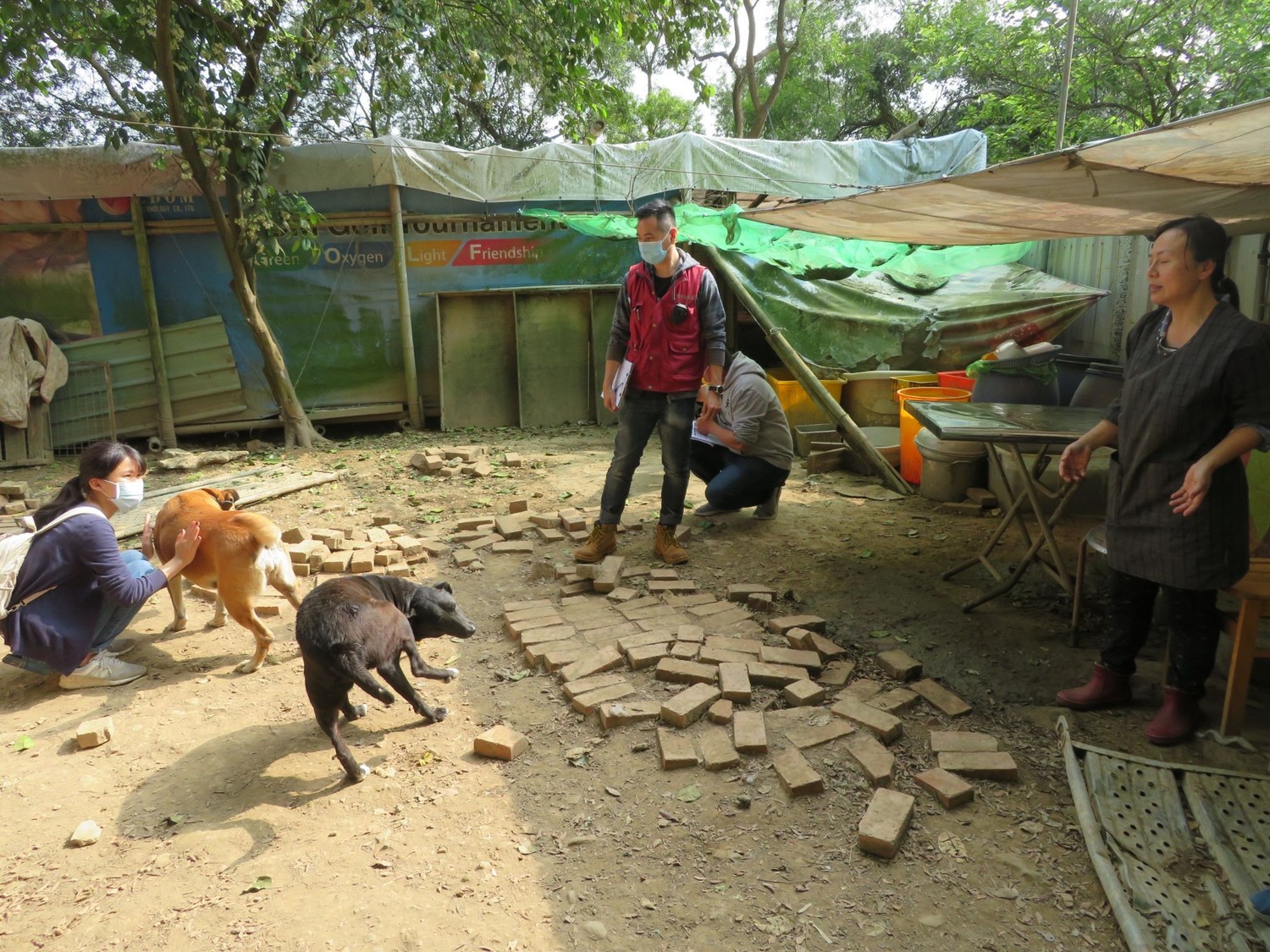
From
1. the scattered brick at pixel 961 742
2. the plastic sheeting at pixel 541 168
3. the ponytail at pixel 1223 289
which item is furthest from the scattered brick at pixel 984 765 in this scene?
the plastic sheeting at pixel 541 168

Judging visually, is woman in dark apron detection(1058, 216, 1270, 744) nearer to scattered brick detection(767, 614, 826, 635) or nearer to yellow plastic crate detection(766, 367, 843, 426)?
scattered brick detection(767, 614, 826, 635)

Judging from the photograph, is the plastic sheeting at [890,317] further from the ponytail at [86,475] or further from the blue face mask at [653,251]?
the ponytail at [86,475]

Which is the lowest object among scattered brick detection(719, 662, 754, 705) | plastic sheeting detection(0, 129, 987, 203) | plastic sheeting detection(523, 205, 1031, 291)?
scattered brick detection(719, 662, 754, 705)

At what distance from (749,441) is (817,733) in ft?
9.39

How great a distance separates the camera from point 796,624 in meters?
A: 4.14

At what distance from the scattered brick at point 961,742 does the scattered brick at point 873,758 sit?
195 mm

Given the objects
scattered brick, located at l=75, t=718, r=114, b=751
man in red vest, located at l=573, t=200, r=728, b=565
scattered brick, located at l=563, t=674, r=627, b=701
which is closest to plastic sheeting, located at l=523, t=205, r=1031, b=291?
man in red vest, located at l=573, t=200, r=728, b=565

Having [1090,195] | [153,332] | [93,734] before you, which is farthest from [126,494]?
[153,332]

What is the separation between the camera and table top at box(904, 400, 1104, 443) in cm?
379

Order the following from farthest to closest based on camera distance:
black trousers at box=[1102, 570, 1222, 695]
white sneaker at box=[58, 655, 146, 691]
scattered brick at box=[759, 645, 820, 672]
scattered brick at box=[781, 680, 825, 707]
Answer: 1. white sneaker at box=[58, 655, 146, 691]
2. scattered brick at box=[759, 645, 820, 672]
3. scattered brick at box=[781, 680, 825, 707]
4. black trousers at box=[1102, 570, 1222, 695]

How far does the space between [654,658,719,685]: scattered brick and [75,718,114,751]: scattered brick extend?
232cm

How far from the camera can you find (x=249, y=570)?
3.89 meters

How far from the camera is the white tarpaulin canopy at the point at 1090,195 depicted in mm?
2895

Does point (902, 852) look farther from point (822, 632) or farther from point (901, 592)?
point (901, 592)
